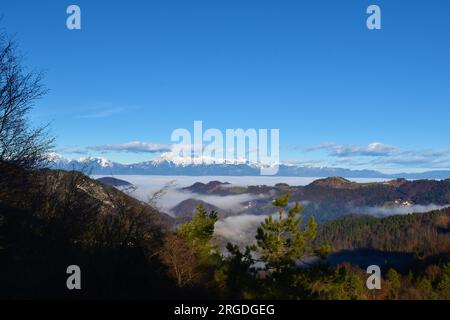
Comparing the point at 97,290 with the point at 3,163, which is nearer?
the point at 3,163

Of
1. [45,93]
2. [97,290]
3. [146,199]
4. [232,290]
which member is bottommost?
[232,290]

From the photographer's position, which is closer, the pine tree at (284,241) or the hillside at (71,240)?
the hillside at (71,240)

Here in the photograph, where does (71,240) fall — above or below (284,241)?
above

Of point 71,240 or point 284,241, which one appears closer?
point 71,240

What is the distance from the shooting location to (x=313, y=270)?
94.6 feet

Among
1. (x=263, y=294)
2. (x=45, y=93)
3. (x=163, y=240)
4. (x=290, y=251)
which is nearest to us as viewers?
(x=45, y=93)

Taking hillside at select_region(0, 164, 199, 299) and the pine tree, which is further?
the pine tree

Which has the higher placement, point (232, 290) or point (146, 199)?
point (146, 199)
